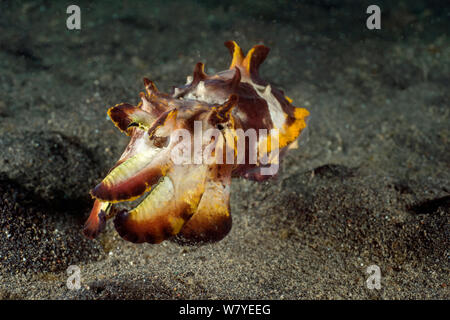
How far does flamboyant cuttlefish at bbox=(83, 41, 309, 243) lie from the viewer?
1.79m

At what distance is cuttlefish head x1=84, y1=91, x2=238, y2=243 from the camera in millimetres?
1778

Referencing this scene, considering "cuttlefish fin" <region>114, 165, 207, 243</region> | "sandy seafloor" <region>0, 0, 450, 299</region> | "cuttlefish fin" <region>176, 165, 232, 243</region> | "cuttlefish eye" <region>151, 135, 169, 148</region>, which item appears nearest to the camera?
"cuttlefish fin" <region>114, 165, 207, 243</region>

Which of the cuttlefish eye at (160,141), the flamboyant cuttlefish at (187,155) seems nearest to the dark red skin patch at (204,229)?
the flamboyant cuttlefish at (187,155)

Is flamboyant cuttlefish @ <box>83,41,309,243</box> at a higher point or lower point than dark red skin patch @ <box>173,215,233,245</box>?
higher

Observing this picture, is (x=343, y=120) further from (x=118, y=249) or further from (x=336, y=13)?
(x=336, y=13)

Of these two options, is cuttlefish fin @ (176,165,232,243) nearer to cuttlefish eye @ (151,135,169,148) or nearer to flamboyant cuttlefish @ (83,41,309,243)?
flamboyant cuttlefish @ (83,41,309,243)

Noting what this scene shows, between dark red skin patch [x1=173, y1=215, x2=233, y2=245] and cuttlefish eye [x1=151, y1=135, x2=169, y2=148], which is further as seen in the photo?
dark red skin patch [x1=173, y1=215, x2=233, y2=245]

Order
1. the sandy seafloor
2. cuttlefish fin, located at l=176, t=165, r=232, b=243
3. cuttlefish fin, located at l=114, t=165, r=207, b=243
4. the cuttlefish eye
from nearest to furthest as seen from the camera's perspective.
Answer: cuttlefish fin, located at l=114, t=165, r=207, b=243 < the cuttlefish eye < cuttlefish fin, located at l=176, t=165, r=232, b=243 < the sandy seafloor

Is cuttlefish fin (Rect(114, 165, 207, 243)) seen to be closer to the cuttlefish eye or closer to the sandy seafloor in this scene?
the cuttlefish eye

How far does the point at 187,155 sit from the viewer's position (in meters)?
1.91

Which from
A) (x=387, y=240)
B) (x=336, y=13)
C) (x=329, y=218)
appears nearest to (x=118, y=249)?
(x=329, y=218)

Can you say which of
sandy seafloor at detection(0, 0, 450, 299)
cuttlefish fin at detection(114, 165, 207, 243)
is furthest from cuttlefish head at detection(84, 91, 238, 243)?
sandy seafloor at detection(0, 0, 450, 299)

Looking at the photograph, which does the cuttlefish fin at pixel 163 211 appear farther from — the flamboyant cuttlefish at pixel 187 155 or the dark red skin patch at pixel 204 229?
the dark red skin patch at pixel 204 229

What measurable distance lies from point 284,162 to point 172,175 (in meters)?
2.04
